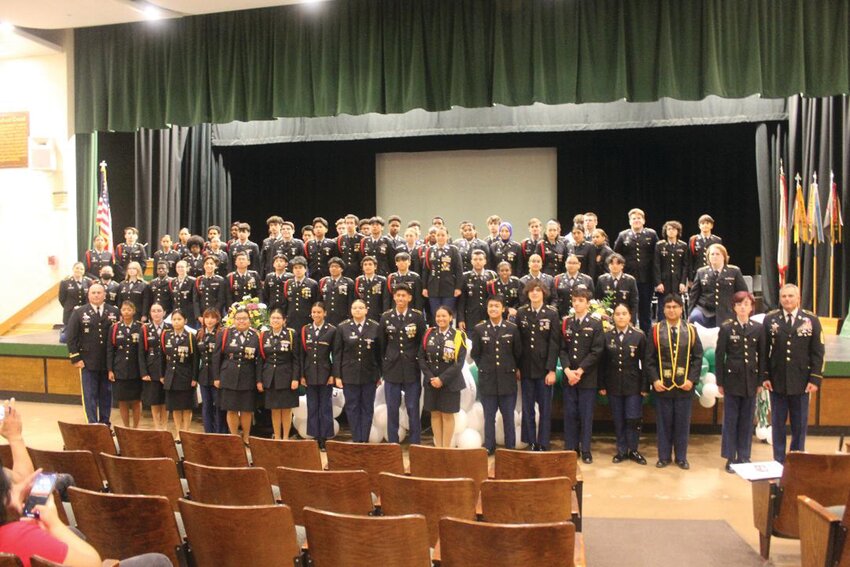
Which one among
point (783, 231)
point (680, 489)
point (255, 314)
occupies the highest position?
point (783, 231)

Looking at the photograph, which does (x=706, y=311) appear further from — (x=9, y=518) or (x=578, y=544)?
(x=9, y=518)

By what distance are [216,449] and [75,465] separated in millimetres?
796

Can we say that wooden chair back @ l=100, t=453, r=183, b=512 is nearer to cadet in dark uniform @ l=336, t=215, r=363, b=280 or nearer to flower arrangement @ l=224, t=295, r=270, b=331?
flower arrangement @ l=224, t=295, r=270, b=331

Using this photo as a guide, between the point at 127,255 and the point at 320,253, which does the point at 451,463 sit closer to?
the point at 320,253

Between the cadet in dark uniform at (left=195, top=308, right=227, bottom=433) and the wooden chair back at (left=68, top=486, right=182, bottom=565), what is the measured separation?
4.00 metres

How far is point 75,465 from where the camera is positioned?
14.1ft

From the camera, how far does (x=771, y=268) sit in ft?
38.8

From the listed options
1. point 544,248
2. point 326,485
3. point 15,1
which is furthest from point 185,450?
point 15,1

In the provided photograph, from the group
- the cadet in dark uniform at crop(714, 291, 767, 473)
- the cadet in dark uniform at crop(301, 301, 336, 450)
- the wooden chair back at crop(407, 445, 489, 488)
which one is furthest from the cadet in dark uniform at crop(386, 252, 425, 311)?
the wooden chair back at crop(407, 445, 489, 488)

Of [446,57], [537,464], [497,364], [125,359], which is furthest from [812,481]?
[446,57]

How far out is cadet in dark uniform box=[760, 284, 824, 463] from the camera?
20.3 feet

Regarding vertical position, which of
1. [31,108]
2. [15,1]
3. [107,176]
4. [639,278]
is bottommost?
[639,278]

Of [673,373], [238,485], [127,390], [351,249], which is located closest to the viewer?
[238,485]

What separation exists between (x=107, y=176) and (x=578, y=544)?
37.1 feet
